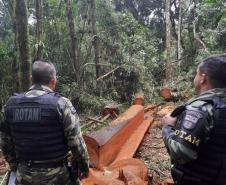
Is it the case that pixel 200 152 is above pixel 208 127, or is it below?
below

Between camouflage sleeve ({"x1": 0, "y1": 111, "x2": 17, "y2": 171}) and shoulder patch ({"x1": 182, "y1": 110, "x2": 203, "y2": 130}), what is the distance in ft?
5.68

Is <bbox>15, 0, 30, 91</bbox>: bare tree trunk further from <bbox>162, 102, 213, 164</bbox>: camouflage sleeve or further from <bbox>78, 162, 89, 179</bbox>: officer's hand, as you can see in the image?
<bbox>162, 102, 213, 164</bbox>: camouflage sleeve

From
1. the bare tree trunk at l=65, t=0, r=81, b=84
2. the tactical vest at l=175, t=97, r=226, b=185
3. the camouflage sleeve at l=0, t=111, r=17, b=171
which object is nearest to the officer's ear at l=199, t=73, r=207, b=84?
the tactical vest at l=175, t=97, r=226, b=185

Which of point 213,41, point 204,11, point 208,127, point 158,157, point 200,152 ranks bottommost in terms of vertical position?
point 158,157

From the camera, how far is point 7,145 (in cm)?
347

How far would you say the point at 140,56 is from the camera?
14156 millimetres

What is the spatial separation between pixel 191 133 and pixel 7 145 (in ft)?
6.06

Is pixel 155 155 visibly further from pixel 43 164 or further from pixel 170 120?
pixel 170 120

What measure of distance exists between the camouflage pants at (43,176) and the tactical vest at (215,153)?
1.23 meters

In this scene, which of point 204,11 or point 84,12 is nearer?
point 204,11

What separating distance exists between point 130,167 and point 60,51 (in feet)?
26.9

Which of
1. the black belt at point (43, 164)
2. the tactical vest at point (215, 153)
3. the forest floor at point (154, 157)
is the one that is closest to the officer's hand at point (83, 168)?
the black belt at point (43, 164)

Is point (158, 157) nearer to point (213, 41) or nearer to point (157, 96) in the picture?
point (157, 96)

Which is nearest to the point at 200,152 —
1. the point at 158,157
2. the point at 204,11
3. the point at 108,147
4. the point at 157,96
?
the point at 108,147
